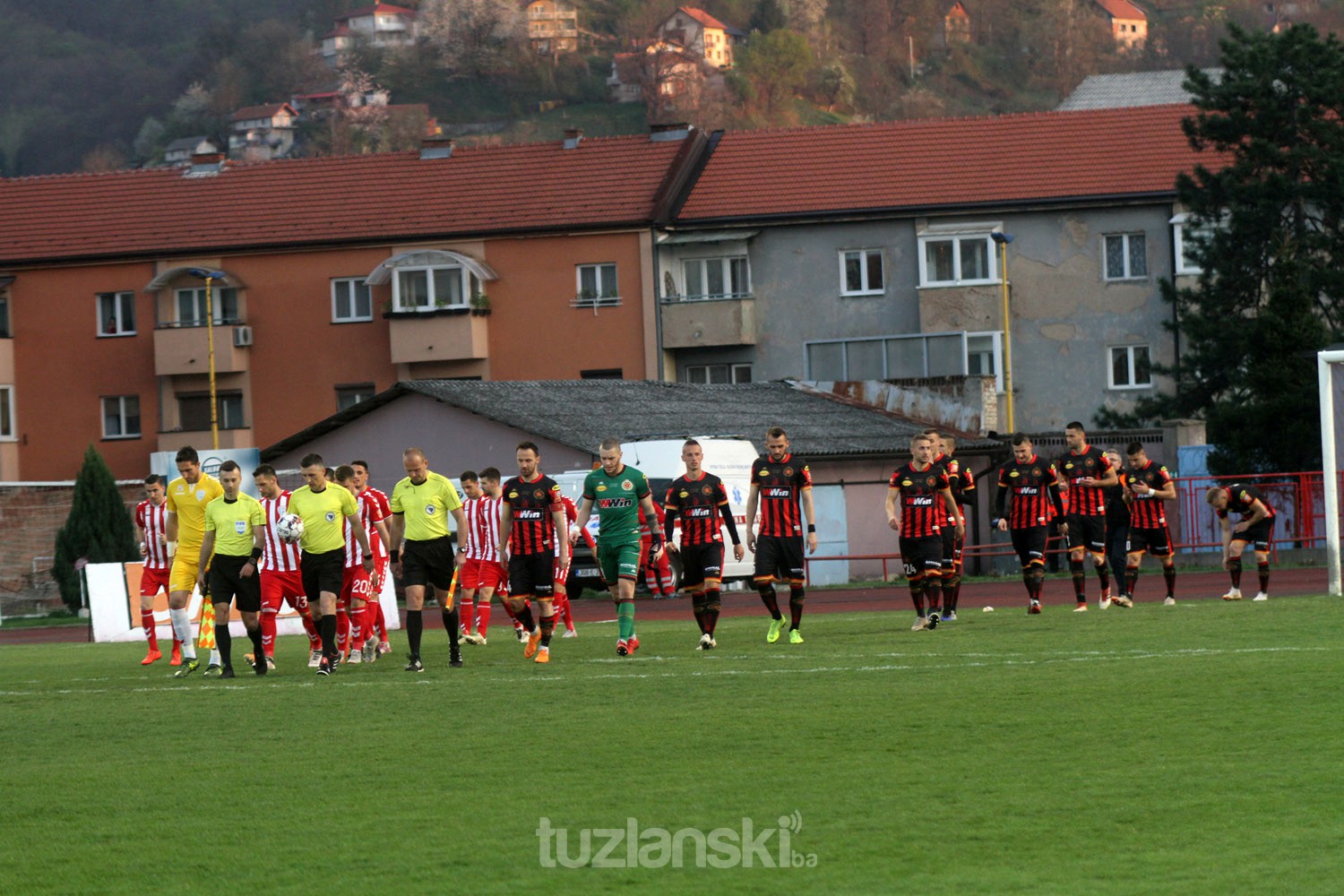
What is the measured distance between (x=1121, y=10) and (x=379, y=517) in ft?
610

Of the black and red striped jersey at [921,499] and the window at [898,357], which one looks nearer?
the black and red striped jersey at [921,499]

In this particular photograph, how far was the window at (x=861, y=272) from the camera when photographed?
189ft

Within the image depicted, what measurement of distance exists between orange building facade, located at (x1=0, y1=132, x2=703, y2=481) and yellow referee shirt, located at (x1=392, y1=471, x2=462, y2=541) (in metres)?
39.2

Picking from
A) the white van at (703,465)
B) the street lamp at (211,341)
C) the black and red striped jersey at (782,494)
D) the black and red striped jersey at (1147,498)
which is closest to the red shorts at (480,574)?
the black and red striped jersey at (782,494)

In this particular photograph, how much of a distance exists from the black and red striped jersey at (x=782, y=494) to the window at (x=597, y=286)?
39.2m

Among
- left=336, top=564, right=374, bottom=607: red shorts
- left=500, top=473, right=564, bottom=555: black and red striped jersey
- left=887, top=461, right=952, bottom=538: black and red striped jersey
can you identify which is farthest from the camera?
left=887, top=461, right=952, bottom=538: black and red striped jersey

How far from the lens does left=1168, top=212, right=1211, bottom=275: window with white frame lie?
51922 mm

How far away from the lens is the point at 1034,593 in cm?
2195

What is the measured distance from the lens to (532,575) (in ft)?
58.6

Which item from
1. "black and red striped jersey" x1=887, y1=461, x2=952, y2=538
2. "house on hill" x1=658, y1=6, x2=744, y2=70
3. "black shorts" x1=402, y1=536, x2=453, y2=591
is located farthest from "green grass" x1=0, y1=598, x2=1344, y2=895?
"house on hill" x1=658, y1=6, x2=744, y2=70

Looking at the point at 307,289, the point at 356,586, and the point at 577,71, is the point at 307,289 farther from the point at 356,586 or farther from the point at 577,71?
the point at 577,71

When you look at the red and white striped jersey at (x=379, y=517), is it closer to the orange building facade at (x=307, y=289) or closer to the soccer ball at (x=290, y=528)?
the soccer ball at (x=290, y=528)

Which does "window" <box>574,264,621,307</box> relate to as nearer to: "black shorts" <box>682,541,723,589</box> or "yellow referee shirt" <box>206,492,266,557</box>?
"black shorts" <box>682,541,723,589</box>

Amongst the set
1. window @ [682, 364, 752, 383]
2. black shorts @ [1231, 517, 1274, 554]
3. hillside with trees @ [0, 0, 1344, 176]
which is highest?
hillside with trees @ [0, 0, 1344, 176]
